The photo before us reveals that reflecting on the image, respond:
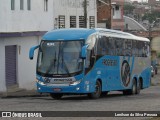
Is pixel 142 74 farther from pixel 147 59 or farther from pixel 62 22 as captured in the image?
pixel 62 22

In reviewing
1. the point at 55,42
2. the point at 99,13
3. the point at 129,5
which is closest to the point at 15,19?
the point at 55,42

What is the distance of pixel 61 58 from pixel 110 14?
42.4 metres

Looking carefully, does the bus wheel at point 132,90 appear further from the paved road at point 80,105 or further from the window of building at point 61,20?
the window of building at point 61,20

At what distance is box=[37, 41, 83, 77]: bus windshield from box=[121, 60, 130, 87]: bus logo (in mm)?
5978

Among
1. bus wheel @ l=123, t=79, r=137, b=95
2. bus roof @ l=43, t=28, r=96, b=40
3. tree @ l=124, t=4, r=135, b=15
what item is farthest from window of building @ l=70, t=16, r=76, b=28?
tree @ l=124, t=4, r=135, b=15

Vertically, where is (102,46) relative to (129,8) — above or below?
below

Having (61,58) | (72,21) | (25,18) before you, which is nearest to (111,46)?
(61,58)

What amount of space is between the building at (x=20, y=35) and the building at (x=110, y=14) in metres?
24.2

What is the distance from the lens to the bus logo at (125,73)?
3122cm

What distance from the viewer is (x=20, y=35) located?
1378 inches

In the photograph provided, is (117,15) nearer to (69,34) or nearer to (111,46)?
(111,46)

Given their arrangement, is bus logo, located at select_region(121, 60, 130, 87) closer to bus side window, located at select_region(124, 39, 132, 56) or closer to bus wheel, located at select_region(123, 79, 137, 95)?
bus side window, located at select_region(124, 39, 132, 56)

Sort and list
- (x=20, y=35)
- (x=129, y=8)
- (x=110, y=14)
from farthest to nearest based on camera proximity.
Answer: (x=129, y=8)
(x=110, y=14)
(x=20, y=35)

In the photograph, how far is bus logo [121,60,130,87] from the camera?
3122 centimetres
